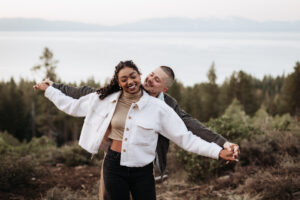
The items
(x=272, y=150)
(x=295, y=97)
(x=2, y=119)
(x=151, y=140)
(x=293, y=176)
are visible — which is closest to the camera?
(x=151, y=140)

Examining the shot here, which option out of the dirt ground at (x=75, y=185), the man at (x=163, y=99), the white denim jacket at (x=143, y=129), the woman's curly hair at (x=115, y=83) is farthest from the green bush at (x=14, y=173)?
the woman's curly hair at (x=115, y=83)

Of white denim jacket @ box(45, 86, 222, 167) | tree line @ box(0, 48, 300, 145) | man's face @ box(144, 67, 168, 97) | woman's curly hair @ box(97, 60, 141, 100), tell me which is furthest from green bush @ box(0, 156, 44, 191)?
tree line @ box(0, 48, 300, 145)

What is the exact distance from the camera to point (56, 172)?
7191 mm

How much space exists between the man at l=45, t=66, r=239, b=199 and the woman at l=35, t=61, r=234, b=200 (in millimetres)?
173

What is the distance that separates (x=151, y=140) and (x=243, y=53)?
7524 centimetres

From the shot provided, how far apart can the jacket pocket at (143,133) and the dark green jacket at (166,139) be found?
33 centimetres

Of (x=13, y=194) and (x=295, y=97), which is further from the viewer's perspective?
(x=295, y=97)

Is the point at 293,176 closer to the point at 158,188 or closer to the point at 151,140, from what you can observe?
the point at 158,188

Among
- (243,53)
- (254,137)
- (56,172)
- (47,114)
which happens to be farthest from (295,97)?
(243,53)

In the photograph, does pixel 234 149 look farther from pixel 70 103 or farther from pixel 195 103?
pixel 195 103

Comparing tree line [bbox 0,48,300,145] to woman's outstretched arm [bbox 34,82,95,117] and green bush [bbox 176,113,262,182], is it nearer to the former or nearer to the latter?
green bush [bbox 176,113,262,182]

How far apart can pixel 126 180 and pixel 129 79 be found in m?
0.88

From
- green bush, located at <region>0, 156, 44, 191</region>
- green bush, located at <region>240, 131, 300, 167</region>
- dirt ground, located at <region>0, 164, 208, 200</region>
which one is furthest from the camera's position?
green bush, located at <region>240, 131, 300, 167</region>

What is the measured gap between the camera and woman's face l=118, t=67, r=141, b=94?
8.44 ft
